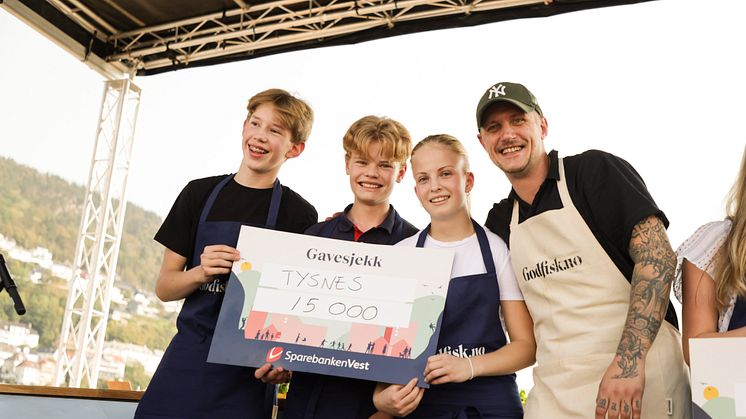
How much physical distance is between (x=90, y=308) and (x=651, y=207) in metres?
7.06

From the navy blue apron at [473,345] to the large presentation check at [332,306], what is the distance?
0.09 meters

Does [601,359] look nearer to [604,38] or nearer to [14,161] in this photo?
[14,161]

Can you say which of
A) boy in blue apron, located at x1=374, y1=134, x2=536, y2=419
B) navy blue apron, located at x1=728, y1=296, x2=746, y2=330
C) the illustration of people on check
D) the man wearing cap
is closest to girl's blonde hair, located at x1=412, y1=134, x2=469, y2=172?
boy in blue apron, located at x1=374, y1=134, x2=536, y2=419

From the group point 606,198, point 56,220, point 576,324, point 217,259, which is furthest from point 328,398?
point 56,220

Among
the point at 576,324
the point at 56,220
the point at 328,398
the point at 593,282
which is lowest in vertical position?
the point at 328,398

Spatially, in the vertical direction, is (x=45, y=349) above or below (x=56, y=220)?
below

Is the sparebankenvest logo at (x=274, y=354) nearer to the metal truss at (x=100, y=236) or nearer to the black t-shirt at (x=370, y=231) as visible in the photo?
the black t-shirt at (x=370, y=231)

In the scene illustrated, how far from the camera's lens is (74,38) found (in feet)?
24.2

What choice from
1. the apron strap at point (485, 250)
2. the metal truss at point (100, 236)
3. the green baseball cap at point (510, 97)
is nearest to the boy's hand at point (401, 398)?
the apron strap at point (485, 250)

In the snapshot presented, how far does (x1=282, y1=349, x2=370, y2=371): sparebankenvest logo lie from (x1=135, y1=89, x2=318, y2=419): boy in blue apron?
69 mm

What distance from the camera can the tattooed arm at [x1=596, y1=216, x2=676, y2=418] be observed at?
1.62 m

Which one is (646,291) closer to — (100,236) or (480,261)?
(480,261)

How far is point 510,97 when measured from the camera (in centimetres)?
205

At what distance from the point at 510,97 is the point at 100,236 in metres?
6.78
